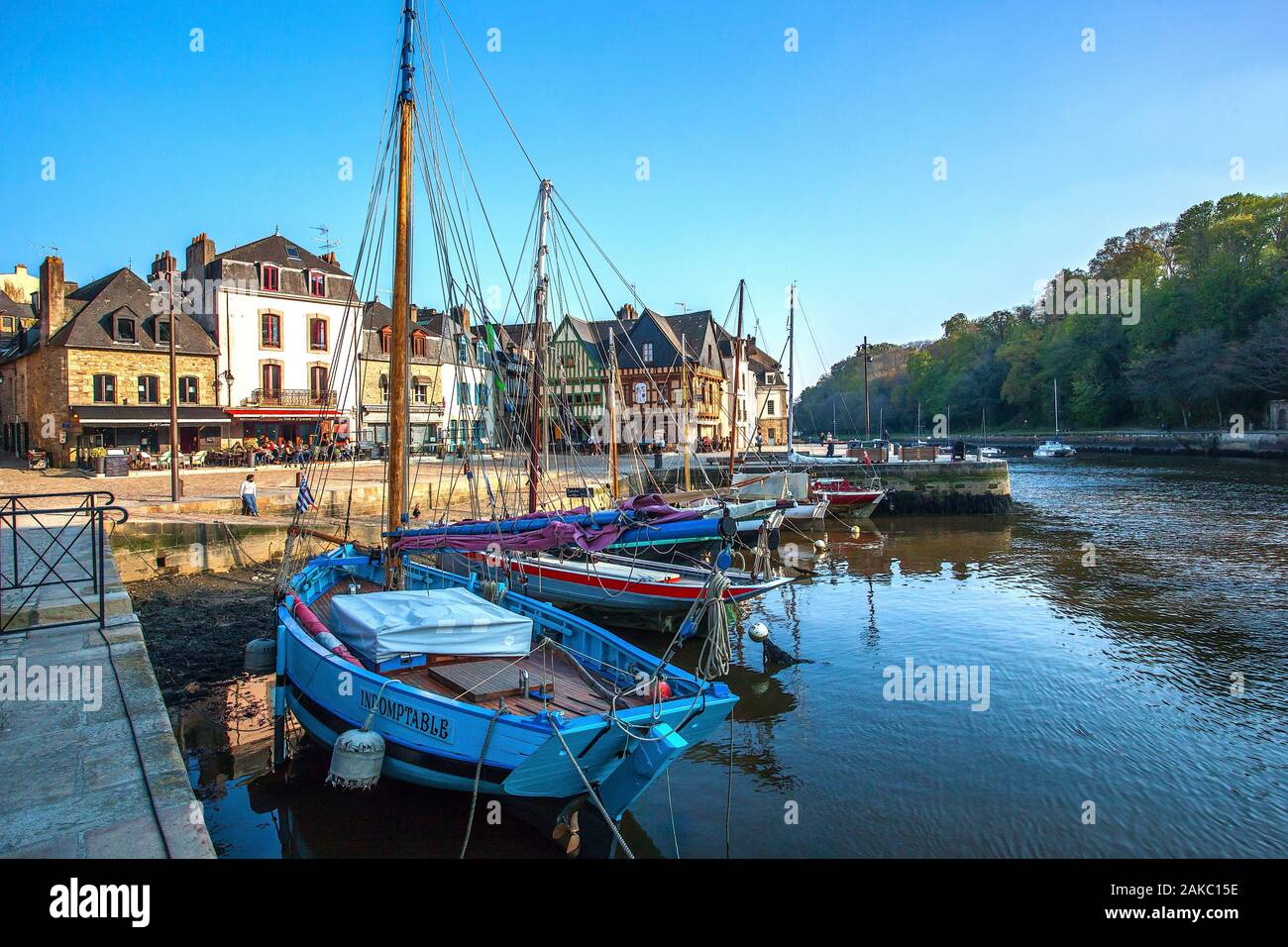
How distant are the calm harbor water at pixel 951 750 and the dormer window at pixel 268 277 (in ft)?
111

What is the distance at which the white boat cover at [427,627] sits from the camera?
8320 mm

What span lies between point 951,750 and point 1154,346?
87.4 m

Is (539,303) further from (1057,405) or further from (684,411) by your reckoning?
(1057,405)

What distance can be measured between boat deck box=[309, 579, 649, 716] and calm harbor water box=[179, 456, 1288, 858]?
4.16 ft

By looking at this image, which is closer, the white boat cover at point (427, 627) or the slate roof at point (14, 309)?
the white boat cover at point (427, 627)

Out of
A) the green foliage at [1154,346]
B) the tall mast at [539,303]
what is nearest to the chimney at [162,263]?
the tall mast at [539,303]

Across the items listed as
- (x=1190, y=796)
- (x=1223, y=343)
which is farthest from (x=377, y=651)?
(x=1223, y=343)

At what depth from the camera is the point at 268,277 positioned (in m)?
39.8

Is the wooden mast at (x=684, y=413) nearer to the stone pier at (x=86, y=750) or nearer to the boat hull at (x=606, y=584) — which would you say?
the boat hull at (x=606, y=584)

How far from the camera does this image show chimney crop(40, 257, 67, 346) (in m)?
34.4

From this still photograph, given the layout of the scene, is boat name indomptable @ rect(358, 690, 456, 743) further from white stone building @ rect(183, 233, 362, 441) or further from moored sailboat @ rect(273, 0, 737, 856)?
white stone building @ rect(183, 233, 362, 441)

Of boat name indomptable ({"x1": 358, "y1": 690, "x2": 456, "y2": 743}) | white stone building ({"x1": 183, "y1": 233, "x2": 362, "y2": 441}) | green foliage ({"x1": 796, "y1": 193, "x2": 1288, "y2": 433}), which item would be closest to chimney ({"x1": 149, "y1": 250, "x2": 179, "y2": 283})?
white stone building ({"x1": 183, "y1": 233, "x2": 362, "y2": 441})

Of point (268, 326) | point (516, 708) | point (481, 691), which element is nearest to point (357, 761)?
point (481, 691)
